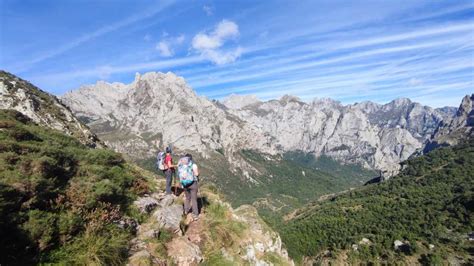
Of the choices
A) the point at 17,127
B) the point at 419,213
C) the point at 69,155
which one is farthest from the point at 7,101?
the point at 419,213

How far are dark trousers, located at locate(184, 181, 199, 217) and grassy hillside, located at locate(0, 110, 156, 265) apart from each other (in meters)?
3.11

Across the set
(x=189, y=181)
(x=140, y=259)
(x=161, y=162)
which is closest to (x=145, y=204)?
(x=189, y=181)

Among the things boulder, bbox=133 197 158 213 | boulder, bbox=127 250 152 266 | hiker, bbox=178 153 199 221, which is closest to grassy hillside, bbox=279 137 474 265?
hiker, bbox=178 153 199 221

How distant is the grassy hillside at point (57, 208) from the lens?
1108cm

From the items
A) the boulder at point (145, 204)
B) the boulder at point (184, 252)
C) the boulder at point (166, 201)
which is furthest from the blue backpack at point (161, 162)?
the boulder at point (184, 252)

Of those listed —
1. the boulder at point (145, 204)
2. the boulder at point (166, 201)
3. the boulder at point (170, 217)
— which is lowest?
the boulder at point (170, 217)

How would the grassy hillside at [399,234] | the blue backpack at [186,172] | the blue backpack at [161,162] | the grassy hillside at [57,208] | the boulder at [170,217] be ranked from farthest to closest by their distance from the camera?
the grassy hillside at [399,234] → the blue backpack at [161,162] → the blue backpack at [186,172] → the boulder at [170,217] → the grassy hillside at [57,208]

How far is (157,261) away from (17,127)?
14.4m

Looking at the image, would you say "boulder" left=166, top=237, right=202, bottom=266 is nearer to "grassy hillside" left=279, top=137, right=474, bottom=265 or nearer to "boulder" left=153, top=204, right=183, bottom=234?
"boulder" left=153, top=204, right=183, bottom=234

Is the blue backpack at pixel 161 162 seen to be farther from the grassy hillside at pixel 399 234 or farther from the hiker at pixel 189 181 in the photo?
the grassy hillside at pixel 399 234

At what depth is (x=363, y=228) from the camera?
178 m

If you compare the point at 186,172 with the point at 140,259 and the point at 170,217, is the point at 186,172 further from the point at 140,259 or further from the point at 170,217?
the point at 140,259

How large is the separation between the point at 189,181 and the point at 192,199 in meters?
1.04

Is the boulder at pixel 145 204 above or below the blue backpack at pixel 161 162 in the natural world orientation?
below
